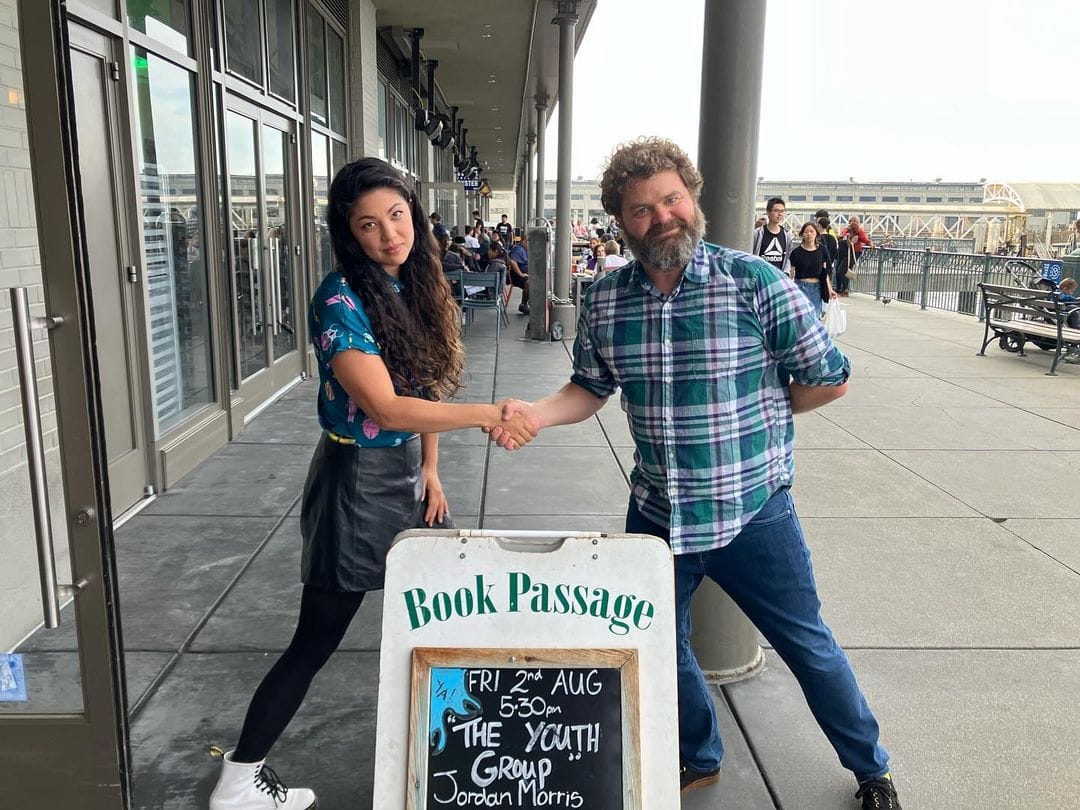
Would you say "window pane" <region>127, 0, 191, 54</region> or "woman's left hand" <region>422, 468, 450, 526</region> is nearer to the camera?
"woman's left hand" <region>422, 468, 450, 526</region>

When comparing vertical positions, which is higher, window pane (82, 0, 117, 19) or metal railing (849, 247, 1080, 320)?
window pane (82, 0, 117, 19)

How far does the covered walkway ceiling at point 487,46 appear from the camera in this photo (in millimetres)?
13617

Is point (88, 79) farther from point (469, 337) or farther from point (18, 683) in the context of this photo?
point (469, 337)

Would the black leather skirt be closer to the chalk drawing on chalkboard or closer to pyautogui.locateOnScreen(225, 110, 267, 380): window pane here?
the chalk drawing on chalkboard

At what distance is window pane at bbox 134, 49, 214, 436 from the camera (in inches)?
219

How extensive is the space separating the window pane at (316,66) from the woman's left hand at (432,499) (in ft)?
26.6

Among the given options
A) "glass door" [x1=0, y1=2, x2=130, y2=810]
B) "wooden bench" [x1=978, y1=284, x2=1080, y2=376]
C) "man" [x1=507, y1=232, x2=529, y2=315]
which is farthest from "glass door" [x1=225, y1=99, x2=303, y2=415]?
"wooden bench" [x1=978, y1=284, x2=1080, y2=376]

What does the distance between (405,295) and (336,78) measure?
381 inches

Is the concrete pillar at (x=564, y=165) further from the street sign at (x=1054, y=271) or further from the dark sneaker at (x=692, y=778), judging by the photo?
the dark sneaker at (x=692, y=778)

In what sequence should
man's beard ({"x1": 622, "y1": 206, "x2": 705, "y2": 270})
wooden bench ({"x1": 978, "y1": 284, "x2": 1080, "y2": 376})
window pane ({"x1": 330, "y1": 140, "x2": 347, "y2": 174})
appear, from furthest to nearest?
window pane ({"x1": 330, "y1": 140, "x2": 347, "y2": 174}) < wooden bench ({"x1": 978, "y1": 284, "x2": 1080, "y2": 376}) < man's beard ({"x1": 622, "y1": 206, "x2": 705, "y2": 270})

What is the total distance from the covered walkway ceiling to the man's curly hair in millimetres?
11633

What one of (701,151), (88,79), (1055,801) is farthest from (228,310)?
Result: (1055,801)

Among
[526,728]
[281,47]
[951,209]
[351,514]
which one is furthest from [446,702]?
[951,209]

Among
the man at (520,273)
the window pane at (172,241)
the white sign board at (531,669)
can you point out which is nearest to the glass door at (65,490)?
the white sign board at (531,669)
